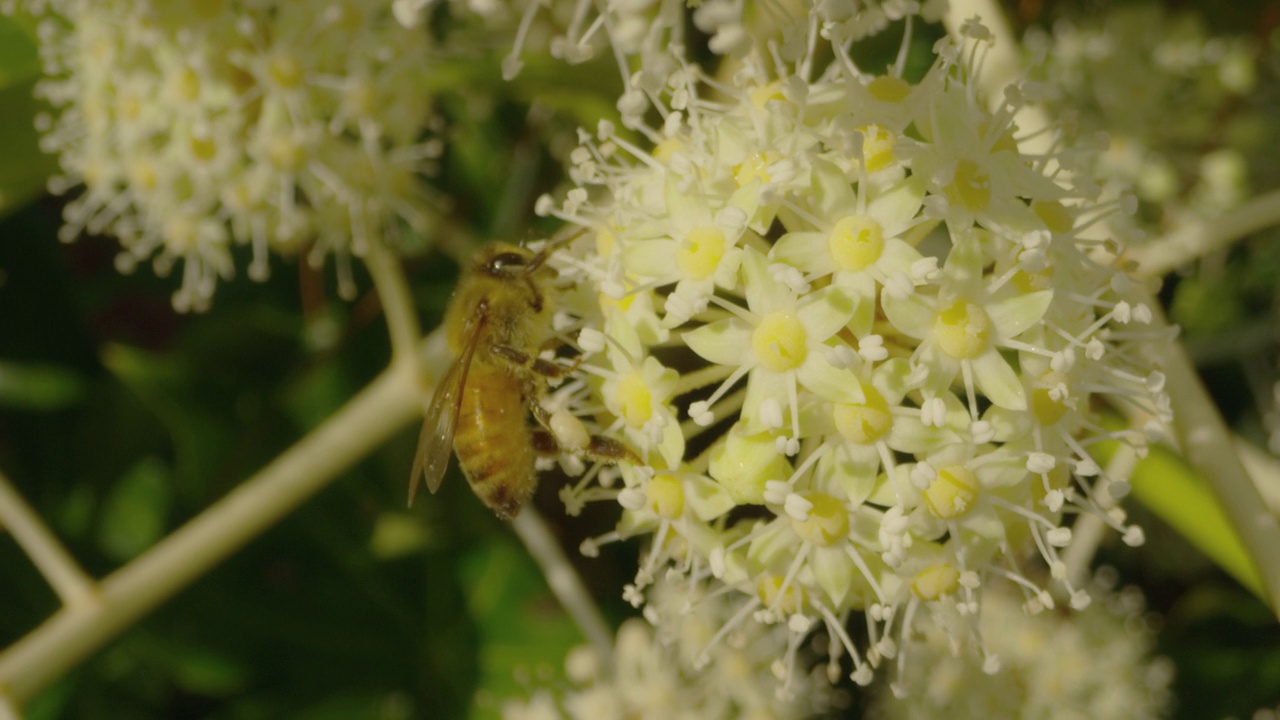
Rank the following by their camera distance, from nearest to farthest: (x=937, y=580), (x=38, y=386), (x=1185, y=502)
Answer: (x=937, y=580) → (x=1185, y=502) → (x=38, y=386)

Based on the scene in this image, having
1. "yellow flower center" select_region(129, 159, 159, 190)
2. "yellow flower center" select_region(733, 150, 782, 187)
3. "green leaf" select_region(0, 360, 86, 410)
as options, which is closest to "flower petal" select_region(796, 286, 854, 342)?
"yellow flower center" select_region(733, 150, 782, 187)

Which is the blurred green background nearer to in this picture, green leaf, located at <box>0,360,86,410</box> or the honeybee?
green leaf, located at <box>0,360,86,410</box>

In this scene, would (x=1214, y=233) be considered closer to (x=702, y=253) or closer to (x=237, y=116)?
Answer: (x=702, y=253)

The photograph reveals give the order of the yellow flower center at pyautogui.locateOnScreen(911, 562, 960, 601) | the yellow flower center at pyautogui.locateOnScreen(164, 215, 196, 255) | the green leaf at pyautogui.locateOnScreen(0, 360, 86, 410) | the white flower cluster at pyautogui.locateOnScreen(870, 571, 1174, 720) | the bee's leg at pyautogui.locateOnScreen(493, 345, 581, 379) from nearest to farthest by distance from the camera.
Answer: the yellow flower center at pyautogui.locateOnScreen(911, 562, 960, 601)
the bee's leg at pyautogui.locateOnScreen(493, 345, 581, 379)
the yellow flower center at pyautogui.locateOnScreen(164, 215, 196, 255)
the white flower cluster at pyautogui.locateOnScreen(870, 571, 1174, 720)
the green leaf at pyautogui.locateOnScreen(0, 360, 86, 410)

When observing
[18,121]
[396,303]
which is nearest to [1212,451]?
[396,303]

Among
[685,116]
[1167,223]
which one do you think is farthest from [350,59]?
[1167,223]
